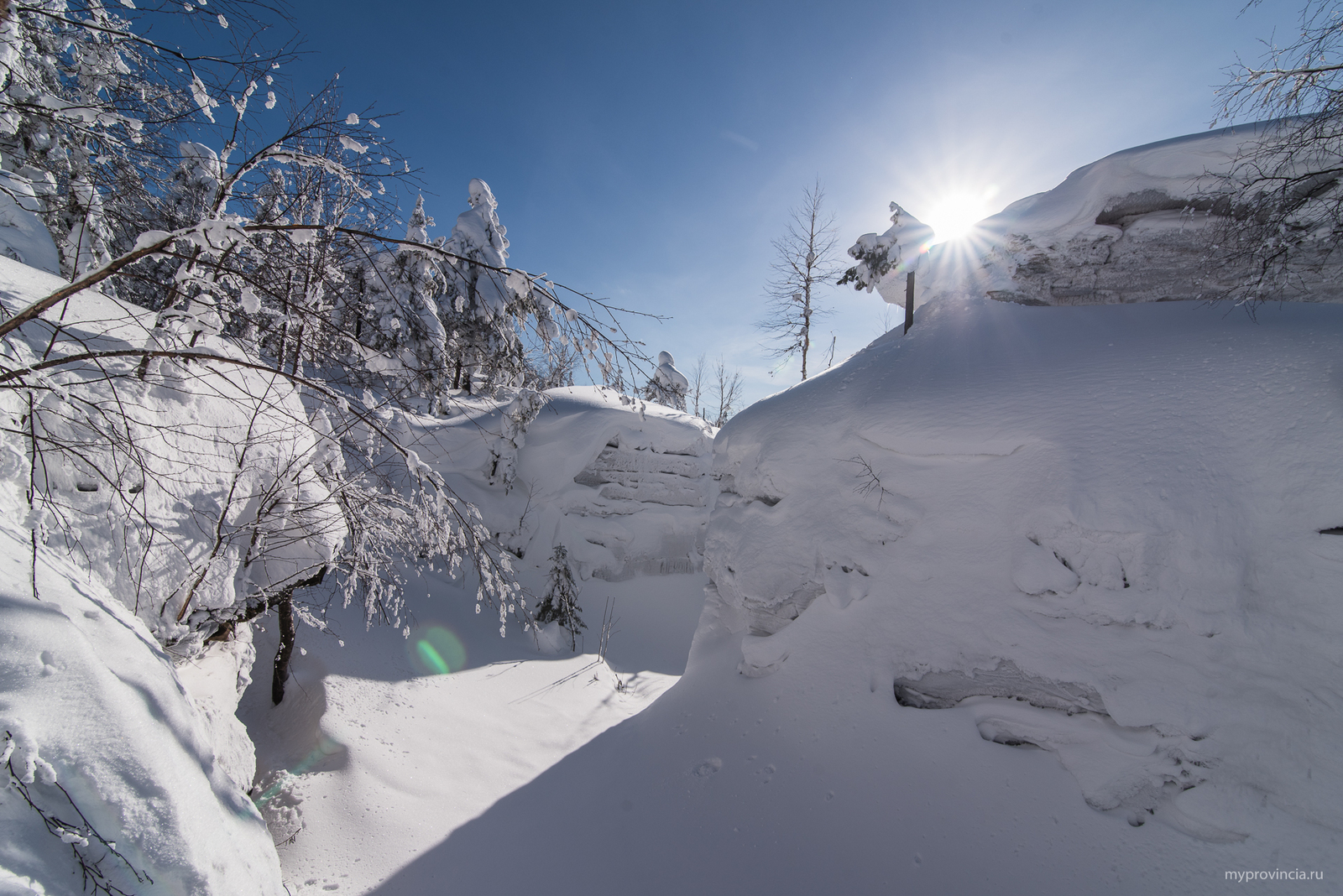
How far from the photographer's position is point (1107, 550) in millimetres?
3205

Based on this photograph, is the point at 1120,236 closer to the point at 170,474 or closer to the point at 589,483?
the point at 170,474

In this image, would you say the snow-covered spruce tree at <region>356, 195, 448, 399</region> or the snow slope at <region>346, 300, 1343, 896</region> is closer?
the snow-covered spruce tree at <region>356, 195, 448, 399</region>

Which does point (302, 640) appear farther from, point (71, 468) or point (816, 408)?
point (816, 408)

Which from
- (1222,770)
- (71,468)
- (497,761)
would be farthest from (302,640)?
(1222,770)

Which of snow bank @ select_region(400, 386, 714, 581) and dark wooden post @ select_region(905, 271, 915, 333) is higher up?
dark wooden post @ select_region(905, 271, 915, 333)

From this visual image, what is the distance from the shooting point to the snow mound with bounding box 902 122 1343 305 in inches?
170

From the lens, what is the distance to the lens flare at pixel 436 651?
299 inches

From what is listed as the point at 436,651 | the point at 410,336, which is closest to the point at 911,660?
the point at 410,336

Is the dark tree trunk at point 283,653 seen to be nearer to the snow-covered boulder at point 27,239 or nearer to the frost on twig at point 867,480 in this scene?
the snow-covered boulder at point 27,239

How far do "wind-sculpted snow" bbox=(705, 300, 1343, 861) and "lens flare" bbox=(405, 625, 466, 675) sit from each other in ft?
16.9

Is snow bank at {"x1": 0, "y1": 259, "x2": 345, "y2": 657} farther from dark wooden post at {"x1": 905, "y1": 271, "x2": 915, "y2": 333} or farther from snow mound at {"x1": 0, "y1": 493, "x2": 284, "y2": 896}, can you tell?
dark wooden post at {"x1": 905, "y1": 271, "x2": 915, "y2": 333}

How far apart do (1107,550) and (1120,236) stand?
135 inches

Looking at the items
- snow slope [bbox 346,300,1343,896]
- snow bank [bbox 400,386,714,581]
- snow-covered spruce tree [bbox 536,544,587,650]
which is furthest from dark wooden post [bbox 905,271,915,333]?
snow-covered spruce tree [bbox 536,544,587,650]

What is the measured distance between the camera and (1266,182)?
12.9 ft
